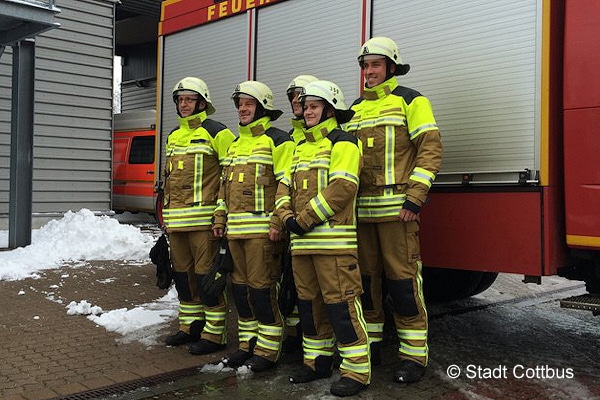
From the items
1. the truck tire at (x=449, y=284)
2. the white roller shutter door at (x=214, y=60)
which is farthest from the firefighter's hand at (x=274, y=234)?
the truck tire at (x=449, y=284)

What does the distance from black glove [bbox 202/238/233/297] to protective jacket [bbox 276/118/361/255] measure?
687 millimetres

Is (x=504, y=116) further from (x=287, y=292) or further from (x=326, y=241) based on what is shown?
(x=287, y=292)

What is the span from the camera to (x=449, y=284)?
6.44 m

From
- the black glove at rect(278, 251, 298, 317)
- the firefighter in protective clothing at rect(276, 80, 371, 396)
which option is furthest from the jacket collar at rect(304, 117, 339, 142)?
the black glove at rect(278, 251, 298, 317)

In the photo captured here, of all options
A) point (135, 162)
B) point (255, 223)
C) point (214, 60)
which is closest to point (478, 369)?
point (255, 223)

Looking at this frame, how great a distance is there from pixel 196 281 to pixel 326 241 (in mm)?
1423

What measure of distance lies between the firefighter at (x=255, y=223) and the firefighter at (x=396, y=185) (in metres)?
0.61

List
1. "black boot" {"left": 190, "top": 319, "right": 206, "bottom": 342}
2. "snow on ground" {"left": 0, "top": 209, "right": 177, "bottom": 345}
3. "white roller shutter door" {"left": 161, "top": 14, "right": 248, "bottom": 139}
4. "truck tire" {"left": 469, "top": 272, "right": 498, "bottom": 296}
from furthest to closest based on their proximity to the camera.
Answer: "truck tire" {"left": 469, "top": 272, "right": 498, "bottom": 296} < "white roller shutter door" {"left": 161, "top": 14, "right": 248, "bottom": 139} < "snow on ground" {"left": 0, "top": 209, "right": 177, "bottom": 345} < "black boot" {"left": 190, "top": 319, "right": 206, "bottom": 342}

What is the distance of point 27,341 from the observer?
16.1 feet

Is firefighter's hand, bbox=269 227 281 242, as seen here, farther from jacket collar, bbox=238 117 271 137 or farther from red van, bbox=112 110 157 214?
red van, bbox=112 110 157 214

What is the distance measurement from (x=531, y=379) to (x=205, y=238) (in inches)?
99.5

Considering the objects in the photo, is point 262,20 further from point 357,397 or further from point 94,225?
point 94,225

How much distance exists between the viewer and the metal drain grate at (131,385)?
3818mm

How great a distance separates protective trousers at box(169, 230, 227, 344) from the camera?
4.70 m
